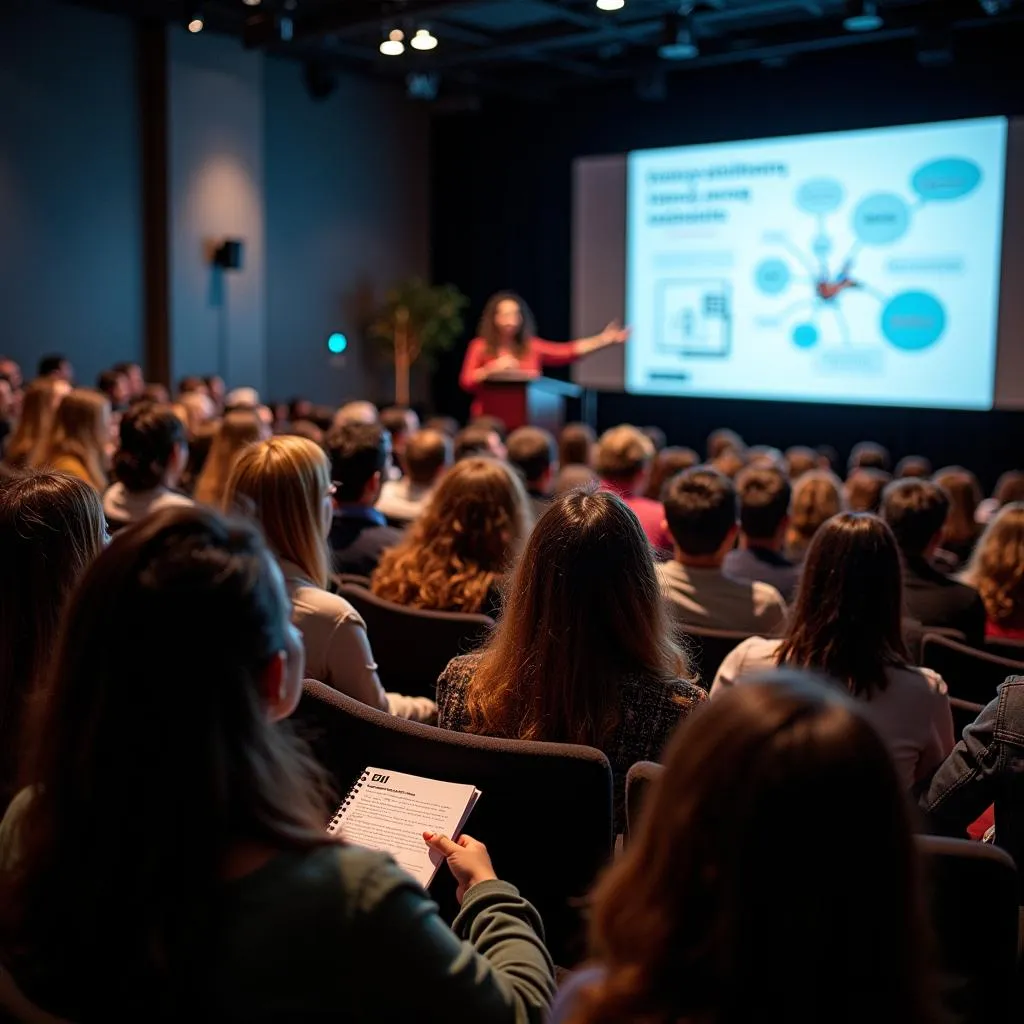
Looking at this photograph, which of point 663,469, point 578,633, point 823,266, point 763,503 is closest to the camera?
point 578,633

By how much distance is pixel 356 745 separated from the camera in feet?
5.50

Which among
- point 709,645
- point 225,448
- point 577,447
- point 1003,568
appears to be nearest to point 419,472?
point 225,448

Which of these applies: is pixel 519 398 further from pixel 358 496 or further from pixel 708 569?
pixel 708 569

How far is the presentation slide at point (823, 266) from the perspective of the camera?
882cm

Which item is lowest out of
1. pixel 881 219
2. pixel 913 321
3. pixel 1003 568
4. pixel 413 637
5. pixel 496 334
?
pixel 413 637

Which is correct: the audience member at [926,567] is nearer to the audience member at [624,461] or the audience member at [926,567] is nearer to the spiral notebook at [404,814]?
the audience member at [624,461]

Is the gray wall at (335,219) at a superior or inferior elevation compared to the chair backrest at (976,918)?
superior

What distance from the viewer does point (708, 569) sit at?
318cm

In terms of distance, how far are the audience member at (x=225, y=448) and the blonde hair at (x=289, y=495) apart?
5.49 ft

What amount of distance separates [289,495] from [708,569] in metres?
1.22

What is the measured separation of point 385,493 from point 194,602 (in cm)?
393

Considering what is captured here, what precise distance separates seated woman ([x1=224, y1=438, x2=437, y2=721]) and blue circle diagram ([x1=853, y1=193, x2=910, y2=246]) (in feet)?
24.9

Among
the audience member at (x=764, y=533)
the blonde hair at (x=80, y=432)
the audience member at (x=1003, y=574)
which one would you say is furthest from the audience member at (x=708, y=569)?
the blonde hair at (x=80, y=432)

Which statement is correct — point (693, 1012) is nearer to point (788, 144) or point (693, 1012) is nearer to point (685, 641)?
point (685, 641)
